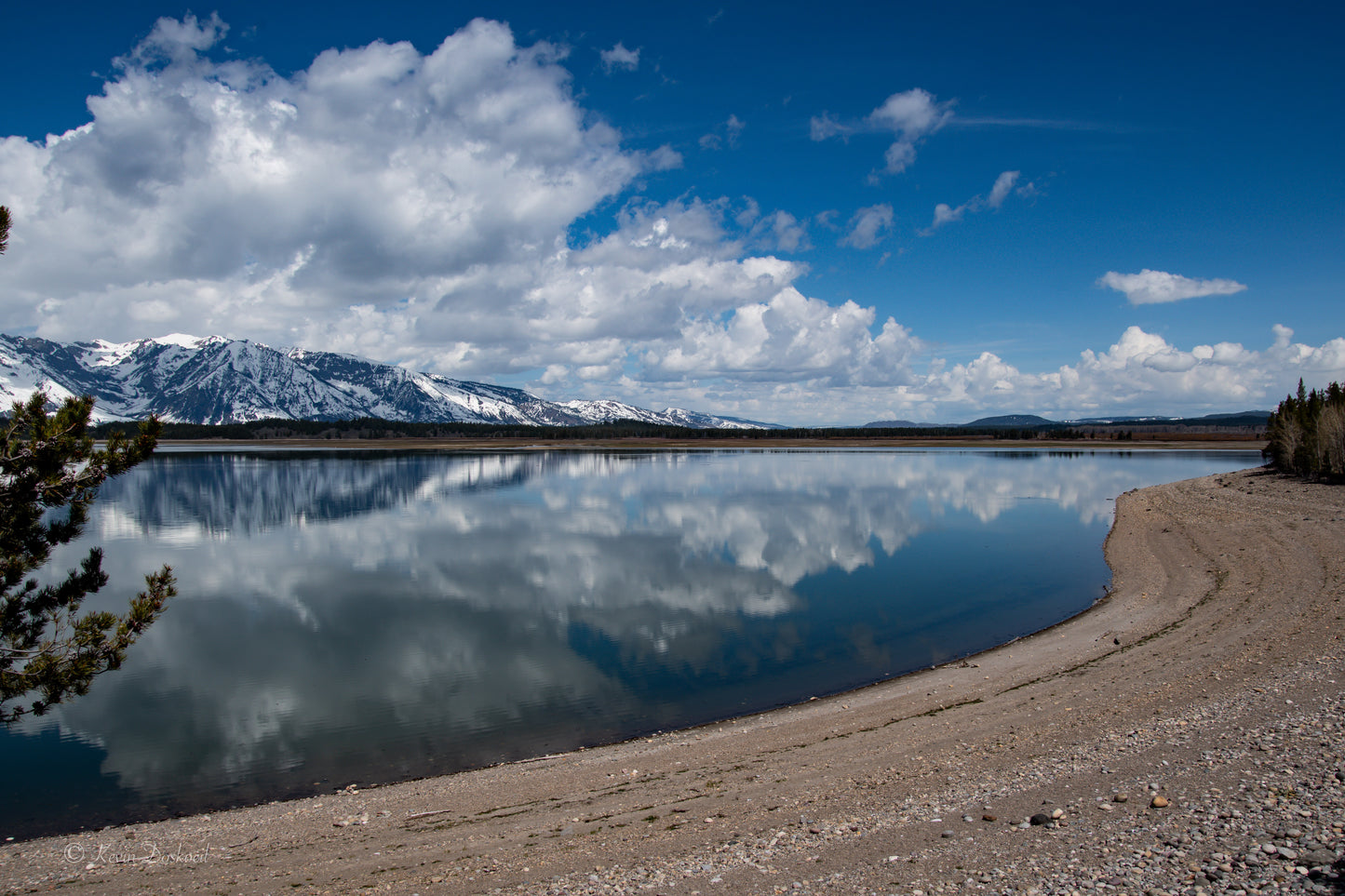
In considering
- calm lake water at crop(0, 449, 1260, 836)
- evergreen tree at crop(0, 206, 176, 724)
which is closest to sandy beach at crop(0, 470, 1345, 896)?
calm lake water at crop(0, 449, 1260, 836)

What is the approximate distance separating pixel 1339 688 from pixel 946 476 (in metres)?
61.6

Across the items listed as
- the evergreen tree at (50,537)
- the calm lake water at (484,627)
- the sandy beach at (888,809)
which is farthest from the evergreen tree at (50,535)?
the calm lake water at (484,627)

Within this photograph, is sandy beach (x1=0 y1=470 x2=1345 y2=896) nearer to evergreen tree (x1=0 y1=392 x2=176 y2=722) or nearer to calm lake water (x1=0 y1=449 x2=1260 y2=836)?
calm lake water (x1=0 y1=449 x2=1260 y2=836)

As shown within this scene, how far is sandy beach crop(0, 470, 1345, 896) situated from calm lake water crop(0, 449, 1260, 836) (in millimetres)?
1536

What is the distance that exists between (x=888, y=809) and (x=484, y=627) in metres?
13.0

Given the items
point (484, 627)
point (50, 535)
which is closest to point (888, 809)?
point (50, 535)

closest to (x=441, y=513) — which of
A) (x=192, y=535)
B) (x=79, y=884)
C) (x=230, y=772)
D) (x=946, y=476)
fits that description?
(x=192, y=535)

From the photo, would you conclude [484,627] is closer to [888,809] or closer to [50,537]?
[50,537]

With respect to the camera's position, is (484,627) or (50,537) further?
(484,627)

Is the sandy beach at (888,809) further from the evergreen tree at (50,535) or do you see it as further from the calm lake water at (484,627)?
the evergreen tree at (50,535)

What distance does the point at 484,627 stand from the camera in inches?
722

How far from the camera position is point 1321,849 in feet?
18.4

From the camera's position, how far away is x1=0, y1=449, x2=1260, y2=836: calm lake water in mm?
11164

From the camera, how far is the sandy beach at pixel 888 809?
606 centimetres
